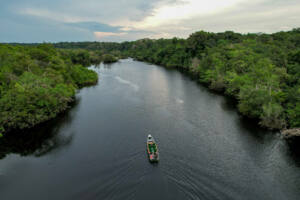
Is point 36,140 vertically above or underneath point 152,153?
underneath

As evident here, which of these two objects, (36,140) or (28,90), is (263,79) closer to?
(36,140)

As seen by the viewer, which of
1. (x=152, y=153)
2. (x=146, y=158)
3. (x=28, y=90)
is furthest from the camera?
(x=28, y=90)

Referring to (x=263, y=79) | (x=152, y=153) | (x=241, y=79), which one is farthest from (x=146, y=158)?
(x=241, y=79)

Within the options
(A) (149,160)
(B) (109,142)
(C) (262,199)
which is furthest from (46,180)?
(C) (262,199)

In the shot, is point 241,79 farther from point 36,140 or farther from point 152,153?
point 36,140

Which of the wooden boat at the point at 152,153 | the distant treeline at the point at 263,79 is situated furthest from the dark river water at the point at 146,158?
the distant treeline at the point at 263,79

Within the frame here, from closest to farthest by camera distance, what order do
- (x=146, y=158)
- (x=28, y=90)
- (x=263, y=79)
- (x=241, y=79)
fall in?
1. (x=146, y=158)
2. (x=28, y=90)
3. (x=263, y=79)
4. (x=241, y=79)

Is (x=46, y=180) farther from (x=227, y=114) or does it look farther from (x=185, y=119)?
(x=227, y=114)

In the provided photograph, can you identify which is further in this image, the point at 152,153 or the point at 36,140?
the point at 36,140

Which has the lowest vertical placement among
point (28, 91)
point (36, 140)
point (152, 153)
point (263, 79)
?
point (36, 140)
